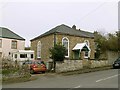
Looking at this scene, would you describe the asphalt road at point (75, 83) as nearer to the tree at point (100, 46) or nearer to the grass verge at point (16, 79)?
the grass verge at point (16, 79)

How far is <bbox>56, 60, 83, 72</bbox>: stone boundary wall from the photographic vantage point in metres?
27.8

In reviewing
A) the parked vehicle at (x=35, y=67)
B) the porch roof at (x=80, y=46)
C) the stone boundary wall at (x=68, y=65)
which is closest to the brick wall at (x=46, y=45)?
the porch roof at (x=80, y=46)

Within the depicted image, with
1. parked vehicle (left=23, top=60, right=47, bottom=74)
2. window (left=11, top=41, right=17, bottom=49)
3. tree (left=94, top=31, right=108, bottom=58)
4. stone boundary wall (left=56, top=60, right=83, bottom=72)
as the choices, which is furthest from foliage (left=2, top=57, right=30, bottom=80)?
tree (left=94, top=31, right=108, bottom=58)

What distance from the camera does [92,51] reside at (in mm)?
38438

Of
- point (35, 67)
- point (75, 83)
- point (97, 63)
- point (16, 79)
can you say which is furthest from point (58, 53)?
point (75, 83)

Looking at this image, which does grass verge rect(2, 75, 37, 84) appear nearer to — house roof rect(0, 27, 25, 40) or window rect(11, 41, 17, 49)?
window rect(11, 41, 17, 49)

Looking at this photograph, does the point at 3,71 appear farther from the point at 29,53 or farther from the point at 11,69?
the point at 29,53

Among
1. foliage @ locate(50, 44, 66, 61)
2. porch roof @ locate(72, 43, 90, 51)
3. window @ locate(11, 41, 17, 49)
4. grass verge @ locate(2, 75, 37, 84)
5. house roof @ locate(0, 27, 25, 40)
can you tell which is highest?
house roof @ locate(0, 27, 25, 40)

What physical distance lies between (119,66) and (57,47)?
28.5 feet

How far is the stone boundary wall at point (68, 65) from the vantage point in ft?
91.1

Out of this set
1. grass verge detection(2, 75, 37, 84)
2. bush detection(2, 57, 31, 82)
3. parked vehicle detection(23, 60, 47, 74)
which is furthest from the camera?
parked vehicle detection(23, 60, 47, 74)

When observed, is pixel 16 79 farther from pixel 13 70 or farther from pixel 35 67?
pixel 35 67

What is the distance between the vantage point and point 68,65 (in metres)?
28.7

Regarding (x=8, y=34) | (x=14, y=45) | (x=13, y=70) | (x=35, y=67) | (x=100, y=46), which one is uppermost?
(x=8, y=34)
